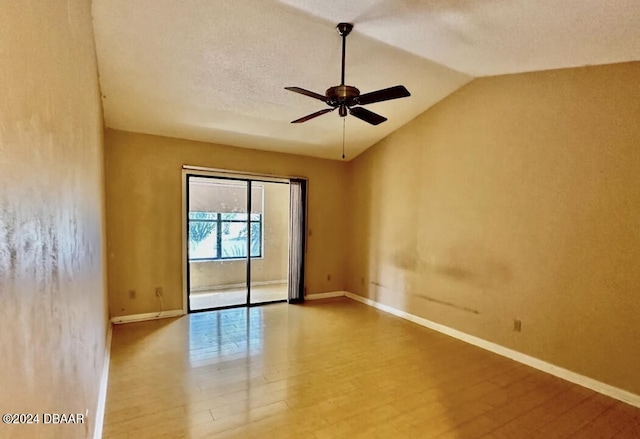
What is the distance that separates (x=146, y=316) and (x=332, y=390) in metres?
3.09

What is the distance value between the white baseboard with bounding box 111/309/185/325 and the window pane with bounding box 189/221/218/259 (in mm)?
1403

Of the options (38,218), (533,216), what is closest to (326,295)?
(533,216)

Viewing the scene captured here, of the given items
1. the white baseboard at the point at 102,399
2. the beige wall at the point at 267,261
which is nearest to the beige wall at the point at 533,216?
the beige wall at the point at 267,261

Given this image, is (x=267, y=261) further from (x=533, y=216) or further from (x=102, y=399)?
(x=533, y=216)

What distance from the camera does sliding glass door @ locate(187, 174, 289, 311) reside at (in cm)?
578

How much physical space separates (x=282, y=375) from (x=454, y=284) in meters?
2.52

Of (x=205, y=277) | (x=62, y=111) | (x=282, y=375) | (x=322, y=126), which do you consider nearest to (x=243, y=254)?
(x=205, y=277)

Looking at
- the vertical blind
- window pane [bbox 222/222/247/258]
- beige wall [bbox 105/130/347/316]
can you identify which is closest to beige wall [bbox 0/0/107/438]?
beige wall [bbox 105/130/347/316]

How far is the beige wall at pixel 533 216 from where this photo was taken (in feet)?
9.21

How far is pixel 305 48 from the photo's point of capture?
304 cm

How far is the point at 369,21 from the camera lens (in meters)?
2.69

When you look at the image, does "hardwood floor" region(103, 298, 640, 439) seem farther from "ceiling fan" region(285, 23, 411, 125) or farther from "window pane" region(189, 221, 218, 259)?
"ceiling fan" region(285, 23, 411, 125)

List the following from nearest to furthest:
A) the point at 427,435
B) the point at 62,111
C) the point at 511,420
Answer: the point at 62,111, the point at 427,435, the point at 511,420

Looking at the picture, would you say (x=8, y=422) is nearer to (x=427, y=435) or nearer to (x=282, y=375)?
(x=427, y=435)
